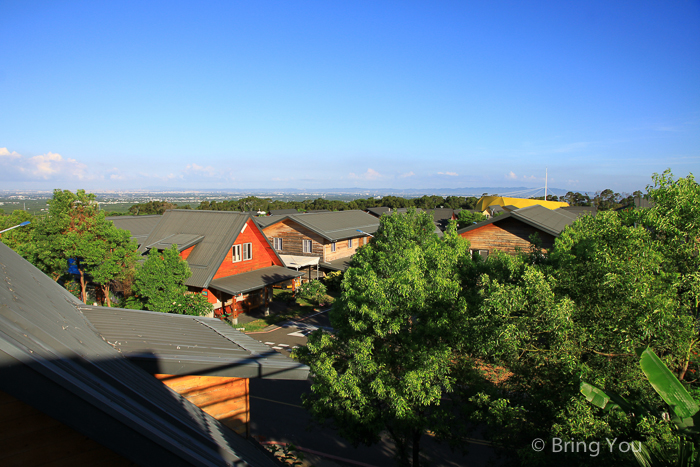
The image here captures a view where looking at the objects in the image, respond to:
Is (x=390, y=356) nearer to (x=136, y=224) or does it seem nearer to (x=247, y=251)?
(x=247, y=251)

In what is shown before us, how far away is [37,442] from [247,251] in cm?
2809

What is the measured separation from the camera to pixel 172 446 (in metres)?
2.88

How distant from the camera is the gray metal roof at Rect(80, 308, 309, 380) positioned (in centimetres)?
505

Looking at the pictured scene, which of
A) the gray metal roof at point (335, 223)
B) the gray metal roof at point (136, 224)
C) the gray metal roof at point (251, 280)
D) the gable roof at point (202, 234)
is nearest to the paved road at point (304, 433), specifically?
the gray metal roof at point (251, 280)

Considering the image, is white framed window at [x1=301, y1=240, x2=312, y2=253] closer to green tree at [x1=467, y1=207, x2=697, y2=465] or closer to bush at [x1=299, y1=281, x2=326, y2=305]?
bush at [x1=299, y1=281, x2=326, y2=305]

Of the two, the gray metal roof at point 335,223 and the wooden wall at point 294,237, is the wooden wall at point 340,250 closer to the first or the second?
the wooden wall at point 294,237

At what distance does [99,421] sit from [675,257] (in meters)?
9.66

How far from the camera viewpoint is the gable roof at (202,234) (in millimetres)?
26670

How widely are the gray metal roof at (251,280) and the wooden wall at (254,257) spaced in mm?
394

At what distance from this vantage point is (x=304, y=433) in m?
14.9

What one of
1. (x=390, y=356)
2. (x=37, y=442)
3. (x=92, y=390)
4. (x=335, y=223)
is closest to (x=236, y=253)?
(x=335, y=223)

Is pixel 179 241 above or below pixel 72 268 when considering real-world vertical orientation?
above

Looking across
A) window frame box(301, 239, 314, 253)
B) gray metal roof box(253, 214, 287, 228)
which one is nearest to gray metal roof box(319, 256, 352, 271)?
window frame box(301, 239, 314, 253)

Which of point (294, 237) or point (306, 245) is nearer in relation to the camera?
point (306, 245)
